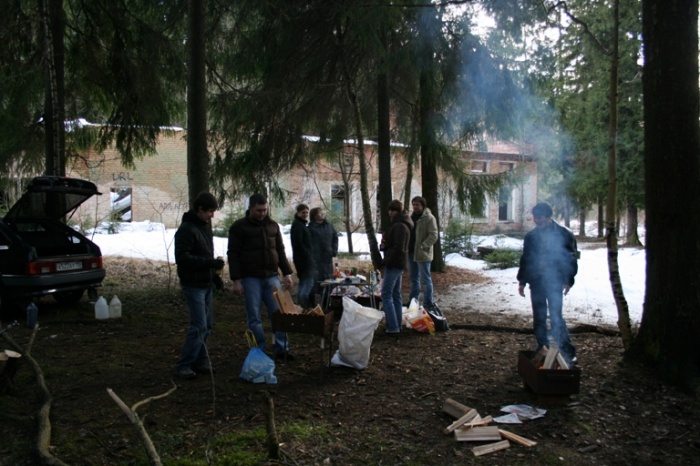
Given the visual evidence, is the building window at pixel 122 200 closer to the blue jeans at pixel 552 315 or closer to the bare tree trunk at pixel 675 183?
the blue jeans at pixel 552 315

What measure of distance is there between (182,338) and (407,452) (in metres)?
3.96

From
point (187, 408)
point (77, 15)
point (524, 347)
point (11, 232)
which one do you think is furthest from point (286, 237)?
point (187, 408)

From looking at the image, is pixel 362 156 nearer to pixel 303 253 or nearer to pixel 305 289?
pixel 303 253

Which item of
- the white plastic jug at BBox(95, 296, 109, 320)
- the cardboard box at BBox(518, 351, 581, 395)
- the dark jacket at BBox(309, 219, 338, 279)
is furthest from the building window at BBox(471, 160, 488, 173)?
the cardboard box at BBox(518, 351, 581, 395)

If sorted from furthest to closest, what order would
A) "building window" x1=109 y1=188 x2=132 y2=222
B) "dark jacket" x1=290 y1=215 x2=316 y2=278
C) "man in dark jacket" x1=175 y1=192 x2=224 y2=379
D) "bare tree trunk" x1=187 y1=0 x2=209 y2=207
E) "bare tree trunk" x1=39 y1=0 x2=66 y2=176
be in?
"building window" x1=109 y1=188 x2=132 y2=222
"bare tree trunk" x1=39 y1=0 x2=66 y2=176
"bare tree trunk" x1=187 y1=0 x2=209 y2=207
"dark jacket" x1=290 y1=215 x2=316 y2=278
"man in dark jacket" x1=175 y1=192 x2=224 y2=379

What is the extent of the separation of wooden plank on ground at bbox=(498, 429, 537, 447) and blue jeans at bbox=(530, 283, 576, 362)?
69.6 inches

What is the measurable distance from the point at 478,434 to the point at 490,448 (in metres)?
0.18

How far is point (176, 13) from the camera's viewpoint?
30.7ft

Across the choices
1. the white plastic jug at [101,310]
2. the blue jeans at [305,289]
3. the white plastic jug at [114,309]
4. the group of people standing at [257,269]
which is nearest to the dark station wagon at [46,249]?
the white plastic jug at [101,310]

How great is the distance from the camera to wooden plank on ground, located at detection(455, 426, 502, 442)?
3.70 m

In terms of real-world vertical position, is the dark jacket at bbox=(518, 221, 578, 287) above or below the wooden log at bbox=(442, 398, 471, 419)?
above

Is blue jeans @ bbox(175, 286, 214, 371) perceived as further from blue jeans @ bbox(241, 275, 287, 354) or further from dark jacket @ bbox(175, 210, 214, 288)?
blue jeans @ bbox(241, 275, 287, 354)

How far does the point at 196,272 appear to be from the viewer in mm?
4770

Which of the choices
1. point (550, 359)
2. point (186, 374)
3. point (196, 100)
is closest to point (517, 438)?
point (550, 359)
